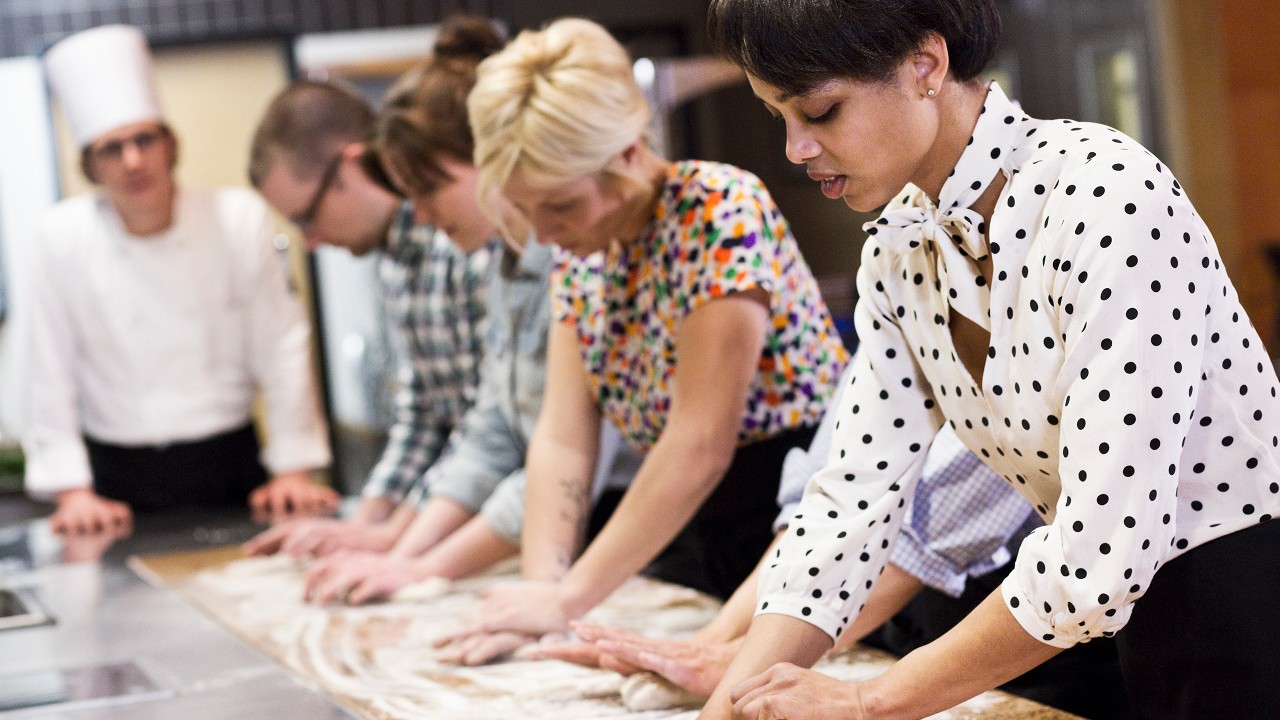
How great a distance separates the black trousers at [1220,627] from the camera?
0.94m

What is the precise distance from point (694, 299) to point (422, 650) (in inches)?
18.4

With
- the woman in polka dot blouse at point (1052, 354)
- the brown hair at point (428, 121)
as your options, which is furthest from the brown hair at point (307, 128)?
the woman in polka dot blouse at point (1052, 354)

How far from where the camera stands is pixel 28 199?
3.99 metres

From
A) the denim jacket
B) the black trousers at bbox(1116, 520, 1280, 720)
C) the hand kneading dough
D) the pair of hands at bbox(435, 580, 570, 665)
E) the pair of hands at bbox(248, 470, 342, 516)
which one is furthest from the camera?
the pair of hands at bbox(248, 470, 342, 516)

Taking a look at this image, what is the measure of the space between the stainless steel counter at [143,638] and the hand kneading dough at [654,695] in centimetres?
26

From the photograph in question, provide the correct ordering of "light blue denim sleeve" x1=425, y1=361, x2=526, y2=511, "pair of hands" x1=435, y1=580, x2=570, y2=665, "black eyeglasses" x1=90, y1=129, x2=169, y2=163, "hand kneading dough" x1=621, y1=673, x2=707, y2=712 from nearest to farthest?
1. "hand kneading dough" x1=621, y1=673, x2=707, y2=712
2. "pair of hands" x1=435, y1=580, x2=570, y2=665
3. "light blue denim sleeve" x1=425, y1=361, x2=526, y2=511
4. "black eyeglasses" x1=90, y1=129, x2=169, y2=163

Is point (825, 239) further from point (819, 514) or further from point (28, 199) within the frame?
point (819, 514)

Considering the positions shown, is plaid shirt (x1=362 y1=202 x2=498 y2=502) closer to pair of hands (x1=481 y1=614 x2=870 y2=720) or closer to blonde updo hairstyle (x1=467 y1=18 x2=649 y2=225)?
blonde updo hairstyle (x1=467 y1=18 x2=649 y2=225)

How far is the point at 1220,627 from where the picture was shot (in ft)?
3.14

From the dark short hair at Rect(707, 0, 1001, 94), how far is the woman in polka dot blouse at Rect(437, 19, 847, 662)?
556 mm

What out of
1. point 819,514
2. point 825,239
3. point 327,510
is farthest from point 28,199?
point 819,514

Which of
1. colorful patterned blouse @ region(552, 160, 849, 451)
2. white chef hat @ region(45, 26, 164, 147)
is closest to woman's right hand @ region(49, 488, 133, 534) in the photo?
white chef hat @ region(45, 26, 164, 147)

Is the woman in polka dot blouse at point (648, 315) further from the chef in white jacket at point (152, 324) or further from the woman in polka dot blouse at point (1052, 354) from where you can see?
the chef in white jacket at point (152, 324)

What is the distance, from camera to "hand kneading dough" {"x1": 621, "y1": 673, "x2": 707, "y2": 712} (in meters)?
1.20
